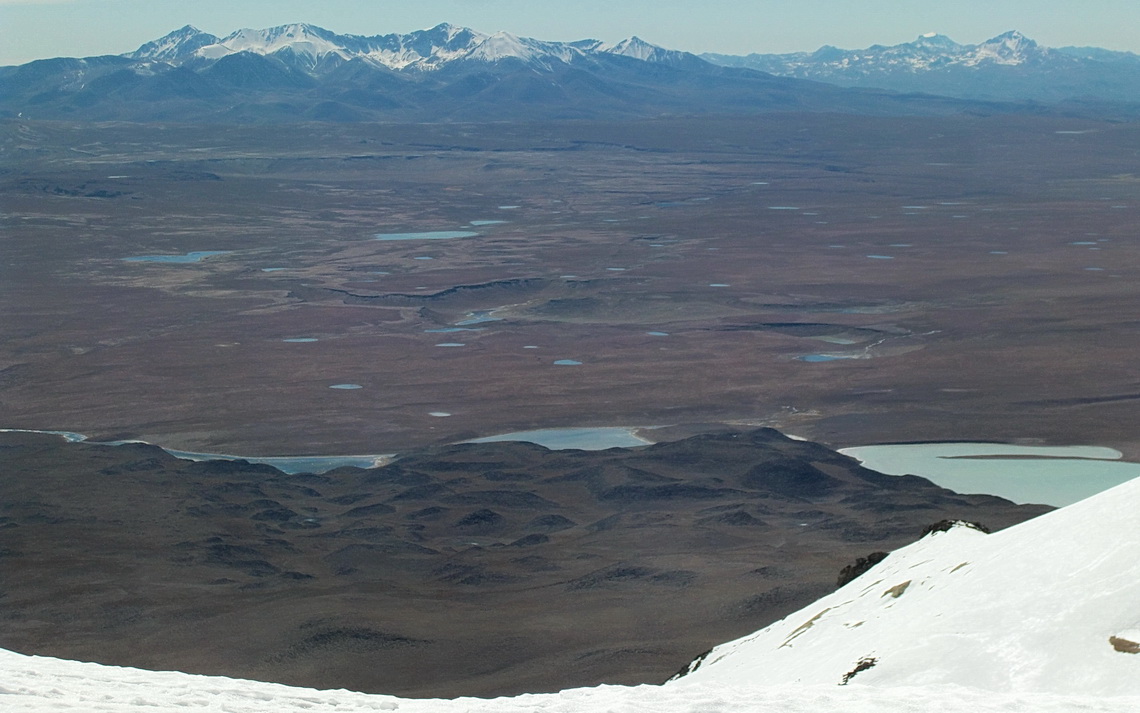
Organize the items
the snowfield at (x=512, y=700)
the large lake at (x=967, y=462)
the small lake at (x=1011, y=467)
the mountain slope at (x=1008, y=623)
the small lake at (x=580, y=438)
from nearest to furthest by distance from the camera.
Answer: the snowfield at (x=512, y=700) → the mountain slope at (x=1008, y=623) → the small lake at (x=1011, y=467) → the large lake at (x=967, y=462) → the small lake at (x=580, y=438)

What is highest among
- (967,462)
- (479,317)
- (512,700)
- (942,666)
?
(942,666)

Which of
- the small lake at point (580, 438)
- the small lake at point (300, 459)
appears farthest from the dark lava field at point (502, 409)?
the small lake at point (580, 438)

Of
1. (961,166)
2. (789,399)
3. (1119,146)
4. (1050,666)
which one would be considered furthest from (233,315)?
(1119,146)

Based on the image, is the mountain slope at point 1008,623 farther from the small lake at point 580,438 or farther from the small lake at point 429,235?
the small lake at point 429,235

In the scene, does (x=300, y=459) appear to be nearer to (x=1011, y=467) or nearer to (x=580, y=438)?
(x=580, y=438)

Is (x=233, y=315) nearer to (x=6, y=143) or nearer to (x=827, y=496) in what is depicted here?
(x=827, y=496)

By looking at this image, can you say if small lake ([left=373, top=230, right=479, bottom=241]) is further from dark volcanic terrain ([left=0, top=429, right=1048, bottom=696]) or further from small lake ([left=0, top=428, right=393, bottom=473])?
dark volcanic terrain ([left=0, top=429, right=1048, bottom=696])

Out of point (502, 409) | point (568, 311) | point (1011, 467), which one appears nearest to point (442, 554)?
point (502, 409)
